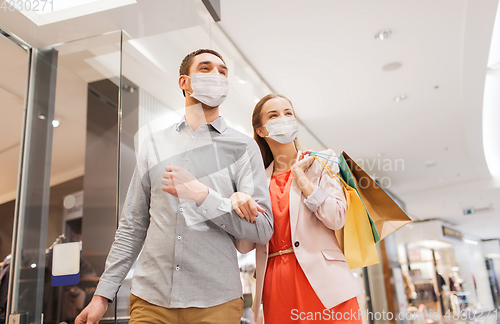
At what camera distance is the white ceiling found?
1.97m

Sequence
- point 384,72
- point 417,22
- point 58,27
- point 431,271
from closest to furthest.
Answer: point 58,27, point 417,22, point 384,72, point 431,271

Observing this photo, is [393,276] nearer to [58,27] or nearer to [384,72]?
[384,72]

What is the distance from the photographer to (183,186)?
3.66ft

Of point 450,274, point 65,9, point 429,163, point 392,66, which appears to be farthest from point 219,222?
point 429,163

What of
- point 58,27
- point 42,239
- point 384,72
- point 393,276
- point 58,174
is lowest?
point 393,276

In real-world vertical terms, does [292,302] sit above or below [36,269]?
below

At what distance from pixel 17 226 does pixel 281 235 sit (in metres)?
1.70

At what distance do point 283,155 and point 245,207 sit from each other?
0.45 meters

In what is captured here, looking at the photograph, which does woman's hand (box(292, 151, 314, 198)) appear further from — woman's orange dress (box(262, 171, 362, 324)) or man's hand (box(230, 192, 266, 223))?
man's hand (box(230, 192, 266, 223))

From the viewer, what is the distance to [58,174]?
245 cm

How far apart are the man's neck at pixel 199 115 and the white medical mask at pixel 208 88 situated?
2 cm

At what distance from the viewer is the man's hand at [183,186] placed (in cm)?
111

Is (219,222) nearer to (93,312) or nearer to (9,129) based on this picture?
(93,312)

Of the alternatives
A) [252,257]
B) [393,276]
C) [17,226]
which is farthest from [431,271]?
[17,226]
